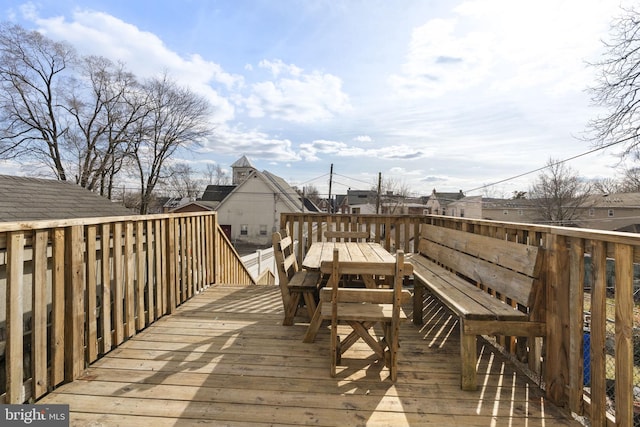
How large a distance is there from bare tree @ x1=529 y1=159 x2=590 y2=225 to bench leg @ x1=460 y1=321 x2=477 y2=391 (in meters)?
29.5

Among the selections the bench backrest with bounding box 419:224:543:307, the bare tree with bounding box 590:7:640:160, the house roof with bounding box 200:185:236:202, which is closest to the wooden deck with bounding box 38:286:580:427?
the bench backrest with bounding box 419:224:543:307

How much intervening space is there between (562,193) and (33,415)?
1305 inches

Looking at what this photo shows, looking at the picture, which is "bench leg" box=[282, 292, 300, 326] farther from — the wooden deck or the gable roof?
the gable roof

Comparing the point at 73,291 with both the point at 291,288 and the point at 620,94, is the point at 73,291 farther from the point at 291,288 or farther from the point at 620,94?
the point at 620,94

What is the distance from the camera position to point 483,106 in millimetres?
9141

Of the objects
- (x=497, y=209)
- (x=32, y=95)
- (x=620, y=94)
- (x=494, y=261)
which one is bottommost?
(x=494, y=261)

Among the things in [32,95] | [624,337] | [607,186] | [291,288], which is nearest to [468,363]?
[624,337]

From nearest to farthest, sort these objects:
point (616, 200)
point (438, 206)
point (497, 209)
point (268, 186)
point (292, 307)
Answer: point (292, 307) → point (268, 186) → point (616, 200) → point (497, 209) → point (438, 206)

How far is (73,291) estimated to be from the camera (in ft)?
6.94

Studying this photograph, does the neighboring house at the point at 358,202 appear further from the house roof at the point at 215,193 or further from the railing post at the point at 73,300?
the railing post at the point at 73,300

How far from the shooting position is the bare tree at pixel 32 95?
1714 cm

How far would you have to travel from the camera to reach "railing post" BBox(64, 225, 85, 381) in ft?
6.89

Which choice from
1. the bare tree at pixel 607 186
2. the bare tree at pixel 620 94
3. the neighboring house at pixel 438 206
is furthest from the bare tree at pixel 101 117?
the bare tree at pixel 607 186

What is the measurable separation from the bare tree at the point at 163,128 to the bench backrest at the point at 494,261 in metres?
22.4
